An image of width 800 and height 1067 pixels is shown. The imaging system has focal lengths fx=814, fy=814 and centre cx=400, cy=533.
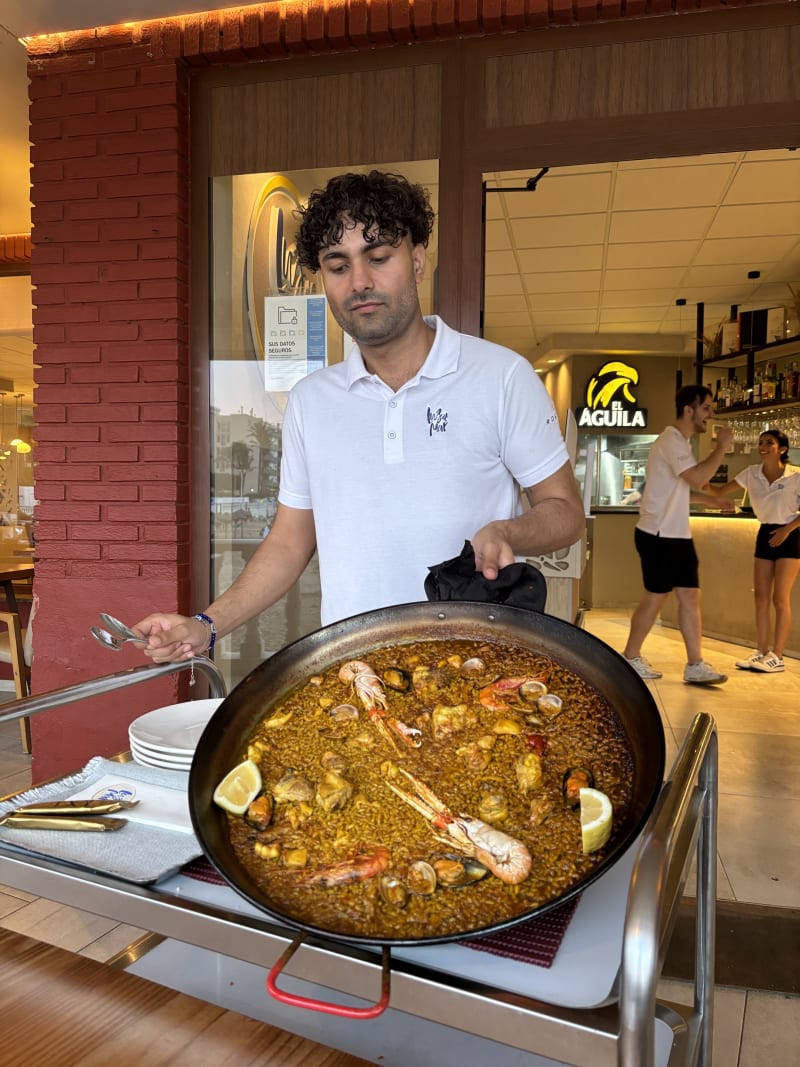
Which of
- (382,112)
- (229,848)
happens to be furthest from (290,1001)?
(382,112)

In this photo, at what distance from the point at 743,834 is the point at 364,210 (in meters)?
2.73

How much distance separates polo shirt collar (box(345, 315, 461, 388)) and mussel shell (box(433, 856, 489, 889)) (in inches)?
37.4

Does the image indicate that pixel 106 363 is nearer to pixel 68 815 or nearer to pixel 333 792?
pixel 68 815

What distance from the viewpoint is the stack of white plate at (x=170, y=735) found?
1.09 m

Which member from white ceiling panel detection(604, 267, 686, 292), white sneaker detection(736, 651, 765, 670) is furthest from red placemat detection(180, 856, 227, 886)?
white ceiling panel detection(604, 267, 686, 292)

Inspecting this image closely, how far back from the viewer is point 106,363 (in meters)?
3.16

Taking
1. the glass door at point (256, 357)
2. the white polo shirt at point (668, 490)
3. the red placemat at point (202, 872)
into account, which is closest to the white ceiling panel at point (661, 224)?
the white polo shirt at point (668, 490)

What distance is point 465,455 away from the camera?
146 centimetres

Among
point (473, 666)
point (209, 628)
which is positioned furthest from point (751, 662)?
point (473, 666)

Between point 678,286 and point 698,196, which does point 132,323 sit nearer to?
point 698,196

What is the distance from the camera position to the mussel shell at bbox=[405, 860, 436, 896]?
692mm

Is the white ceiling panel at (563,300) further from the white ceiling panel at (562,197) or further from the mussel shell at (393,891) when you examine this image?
the mussel shell at (393,891)

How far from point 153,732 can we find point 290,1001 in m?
0.65

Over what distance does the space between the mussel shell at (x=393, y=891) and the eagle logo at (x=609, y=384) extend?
31.7ft
